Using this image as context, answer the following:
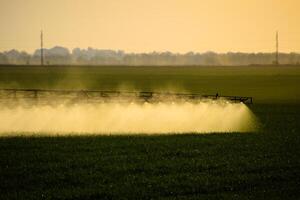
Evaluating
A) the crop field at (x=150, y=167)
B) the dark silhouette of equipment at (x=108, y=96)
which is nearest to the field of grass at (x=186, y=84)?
the dark silhouette of equipment at (x=108, y=96)

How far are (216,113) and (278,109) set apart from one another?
949 centimetres

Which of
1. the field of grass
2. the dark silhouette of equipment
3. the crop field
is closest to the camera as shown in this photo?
the crop field

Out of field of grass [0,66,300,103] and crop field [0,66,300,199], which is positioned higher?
field of grass [0,66,300,103]

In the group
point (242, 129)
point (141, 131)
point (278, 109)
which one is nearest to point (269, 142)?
point (242, 129)

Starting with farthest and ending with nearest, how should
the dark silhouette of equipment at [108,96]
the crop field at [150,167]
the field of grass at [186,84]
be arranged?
the field of grass at [186,84]
the dark silhouette of equipment at [108,96]
the crop field at [150,167]

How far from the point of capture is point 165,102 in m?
54.2

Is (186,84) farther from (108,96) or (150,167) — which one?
(150,167)

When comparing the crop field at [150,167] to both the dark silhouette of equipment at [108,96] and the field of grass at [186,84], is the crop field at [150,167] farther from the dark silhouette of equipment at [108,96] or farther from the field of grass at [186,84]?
the field of grass at [186,84]

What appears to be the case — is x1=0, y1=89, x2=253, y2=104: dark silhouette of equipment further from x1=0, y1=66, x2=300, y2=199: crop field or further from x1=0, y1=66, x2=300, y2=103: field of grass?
x1=0, y1=66, x2=300, y2=199: crop field

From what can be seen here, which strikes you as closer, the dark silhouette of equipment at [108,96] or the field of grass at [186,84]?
the dark silhouette of equipment at [108,96]

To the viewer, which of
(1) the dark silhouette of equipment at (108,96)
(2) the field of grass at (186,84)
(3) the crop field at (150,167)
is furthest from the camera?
(2) the field of grass at (186,84)

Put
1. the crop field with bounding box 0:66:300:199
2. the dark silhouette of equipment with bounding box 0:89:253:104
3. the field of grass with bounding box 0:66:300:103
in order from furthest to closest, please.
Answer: the field of grass with bounding box 0:66:300:103, the dark silhouette of equipment with bounding box 0:89:253:104, the crop field with bounding box 0:66:300:199

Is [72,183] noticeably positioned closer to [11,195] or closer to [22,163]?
[11,195]

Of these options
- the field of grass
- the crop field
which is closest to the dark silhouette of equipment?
the field of grass
